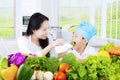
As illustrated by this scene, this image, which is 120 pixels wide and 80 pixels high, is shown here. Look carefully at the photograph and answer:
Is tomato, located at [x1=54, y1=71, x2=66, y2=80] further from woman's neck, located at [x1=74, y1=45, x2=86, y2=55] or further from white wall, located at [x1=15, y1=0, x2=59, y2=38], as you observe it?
white wall, located at [x1=15, y1=0, x2=59, y2=38]

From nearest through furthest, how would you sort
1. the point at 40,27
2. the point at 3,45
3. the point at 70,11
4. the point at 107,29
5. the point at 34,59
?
the point at 34,59 < the point at 40,27 < the point at 3,45 < the point at 107,29 < the point at 70,11

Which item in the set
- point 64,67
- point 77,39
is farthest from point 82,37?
point 64,67

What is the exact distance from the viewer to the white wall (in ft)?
14.8

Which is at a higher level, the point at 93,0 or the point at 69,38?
the point at 93,0

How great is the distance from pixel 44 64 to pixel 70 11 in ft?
13.1

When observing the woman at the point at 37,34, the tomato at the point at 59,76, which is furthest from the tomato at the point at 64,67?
the woman at the point at 37,34

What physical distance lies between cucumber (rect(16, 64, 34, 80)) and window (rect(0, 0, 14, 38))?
3673mm

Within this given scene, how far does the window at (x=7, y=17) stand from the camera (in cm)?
480

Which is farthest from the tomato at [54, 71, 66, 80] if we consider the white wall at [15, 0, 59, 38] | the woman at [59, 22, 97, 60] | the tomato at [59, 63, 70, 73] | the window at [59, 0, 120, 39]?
the window at [59, 0, 120, 39]

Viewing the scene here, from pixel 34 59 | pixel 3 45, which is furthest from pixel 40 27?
pixel 34 59

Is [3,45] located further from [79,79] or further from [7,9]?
[79,79]

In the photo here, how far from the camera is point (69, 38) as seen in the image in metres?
4.05

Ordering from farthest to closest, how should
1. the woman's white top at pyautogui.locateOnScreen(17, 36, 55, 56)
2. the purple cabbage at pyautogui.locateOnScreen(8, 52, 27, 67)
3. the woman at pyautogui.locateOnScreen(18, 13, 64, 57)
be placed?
1. the woman at pyautogui.locateOnScreen(18, 13, 64, 57)
2. the woman's white top at pyautogui.locateOnScreen(17, 36, 55, 56)
3. the purple cabbage at pyautogui.locateOnScreen(8, 52, 27, 67)

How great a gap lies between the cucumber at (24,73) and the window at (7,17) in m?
3.67
